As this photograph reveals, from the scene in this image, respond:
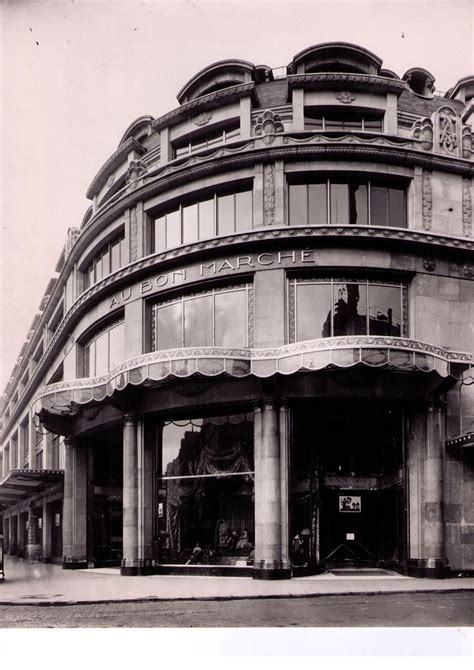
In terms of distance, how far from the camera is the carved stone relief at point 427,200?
28.0m

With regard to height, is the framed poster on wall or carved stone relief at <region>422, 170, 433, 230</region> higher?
carved stone relief at <region>422, 170, 433, 230</region>

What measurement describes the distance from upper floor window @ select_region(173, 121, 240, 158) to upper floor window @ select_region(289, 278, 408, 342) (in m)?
7.70

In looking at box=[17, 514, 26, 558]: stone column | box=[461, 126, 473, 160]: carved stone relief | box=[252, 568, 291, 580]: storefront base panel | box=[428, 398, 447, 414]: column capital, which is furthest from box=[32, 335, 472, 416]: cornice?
box=[17, 514, 26, 558]: stone column

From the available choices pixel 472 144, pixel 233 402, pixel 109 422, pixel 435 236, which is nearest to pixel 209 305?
pixel 233 402

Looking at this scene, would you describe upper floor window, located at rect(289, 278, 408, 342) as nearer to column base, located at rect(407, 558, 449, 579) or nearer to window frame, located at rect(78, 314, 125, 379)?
column base, located at rect(407, 558, 449, 579)

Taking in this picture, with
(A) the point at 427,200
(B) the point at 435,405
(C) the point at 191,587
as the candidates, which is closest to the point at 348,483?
(B) the point at 435,405

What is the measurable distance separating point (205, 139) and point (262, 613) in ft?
67.9

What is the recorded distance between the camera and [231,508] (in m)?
26.8

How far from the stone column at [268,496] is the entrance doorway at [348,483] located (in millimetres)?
916

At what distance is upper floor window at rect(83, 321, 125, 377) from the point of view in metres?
32.2

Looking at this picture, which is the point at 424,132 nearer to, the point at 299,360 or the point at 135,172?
the point at 299,360

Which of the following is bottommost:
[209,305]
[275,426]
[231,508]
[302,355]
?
[231,508]

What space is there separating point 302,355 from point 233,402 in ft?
10.9

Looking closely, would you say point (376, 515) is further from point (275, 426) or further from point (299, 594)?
point (299, 594)
